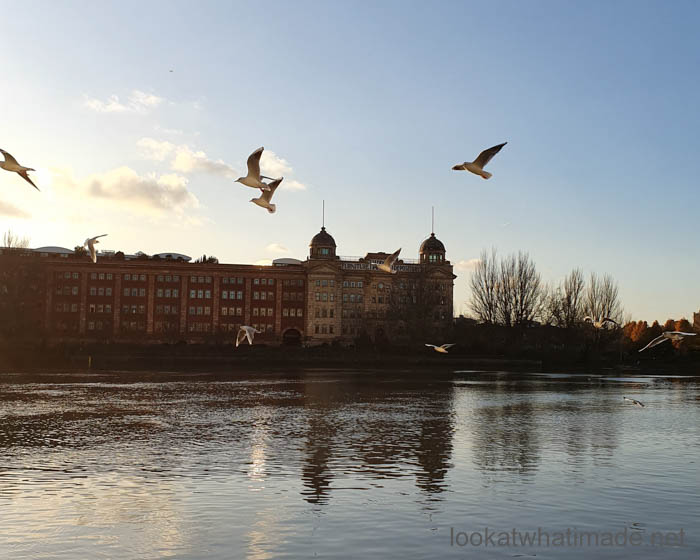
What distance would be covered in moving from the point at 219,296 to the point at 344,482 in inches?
5598

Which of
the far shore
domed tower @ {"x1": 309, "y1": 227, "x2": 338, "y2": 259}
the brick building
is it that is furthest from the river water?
domed tower @ {"x1": 309, "y1": 227, "x2": 338, "y2": 259}

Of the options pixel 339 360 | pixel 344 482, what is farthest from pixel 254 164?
pixel 339 360

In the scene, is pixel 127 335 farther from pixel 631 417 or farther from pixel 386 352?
pixel 631 417

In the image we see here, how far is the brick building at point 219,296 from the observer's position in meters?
152

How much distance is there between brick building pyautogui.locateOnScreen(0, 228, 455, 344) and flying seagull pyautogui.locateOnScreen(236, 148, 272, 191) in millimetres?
123673

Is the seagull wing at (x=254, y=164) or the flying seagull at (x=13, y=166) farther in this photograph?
the seagull wing at (x=254, y=164)

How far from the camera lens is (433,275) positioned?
161875 mm

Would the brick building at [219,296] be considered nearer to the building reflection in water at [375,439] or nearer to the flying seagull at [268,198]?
the building reflection in water at [375,439]

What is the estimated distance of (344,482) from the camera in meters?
18.2

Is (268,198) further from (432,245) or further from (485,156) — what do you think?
(432,245)

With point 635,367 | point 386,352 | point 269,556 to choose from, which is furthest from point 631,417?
point 386,352

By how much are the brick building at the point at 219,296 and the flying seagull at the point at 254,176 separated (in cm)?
12367

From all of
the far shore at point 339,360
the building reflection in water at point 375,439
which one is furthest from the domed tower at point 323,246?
the building reflection in water at point 375,439

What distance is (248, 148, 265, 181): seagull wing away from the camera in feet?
56.6
